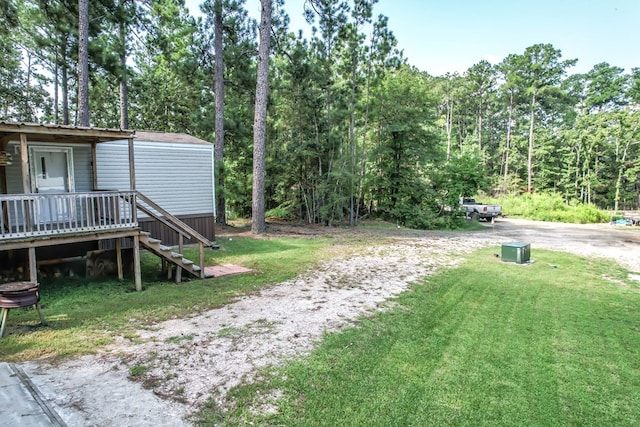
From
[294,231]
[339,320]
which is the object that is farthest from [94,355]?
[294,231]

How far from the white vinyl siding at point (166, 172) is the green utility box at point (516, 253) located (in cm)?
851

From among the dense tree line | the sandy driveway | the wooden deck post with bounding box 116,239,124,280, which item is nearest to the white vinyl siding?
the wooden deck post with bounding box 116,239,124,280

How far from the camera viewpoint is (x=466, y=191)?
63.2 ft

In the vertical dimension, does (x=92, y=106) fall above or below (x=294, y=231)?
above

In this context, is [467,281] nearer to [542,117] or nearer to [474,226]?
[474,226]

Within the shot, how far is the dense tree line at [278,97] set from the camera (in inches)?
513

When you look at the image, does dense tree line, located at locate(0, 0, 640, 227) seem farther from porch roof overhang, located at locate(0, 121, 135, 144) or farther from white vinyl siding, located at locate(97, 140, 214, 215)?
porch roof overhang, located at locate(0, 121, 135, 144)

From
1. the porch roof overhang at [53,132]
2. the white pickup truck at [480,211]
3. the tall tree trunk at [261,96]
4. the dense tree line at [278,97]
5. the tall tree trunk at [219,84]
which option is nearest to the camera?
the porch roof overhang at [53,132]

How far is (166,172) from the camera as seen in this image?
1030 cm

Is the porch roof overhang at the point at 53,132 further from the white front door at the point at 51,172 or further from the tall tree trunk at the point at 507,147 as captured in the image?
the tall tree trunk at the point at 507,147

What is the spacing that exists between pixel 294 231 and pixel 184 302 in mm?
8981

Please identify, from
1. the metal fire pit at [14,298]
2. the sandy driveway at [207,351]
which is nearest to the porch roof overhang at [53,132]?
the metal fire pit at [14,298]

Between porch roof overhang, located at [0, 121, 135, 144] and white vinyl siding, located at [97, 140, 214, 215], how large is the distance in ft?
3.33

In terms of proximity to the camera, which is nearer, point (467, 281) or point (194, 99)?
point (467, 281)
